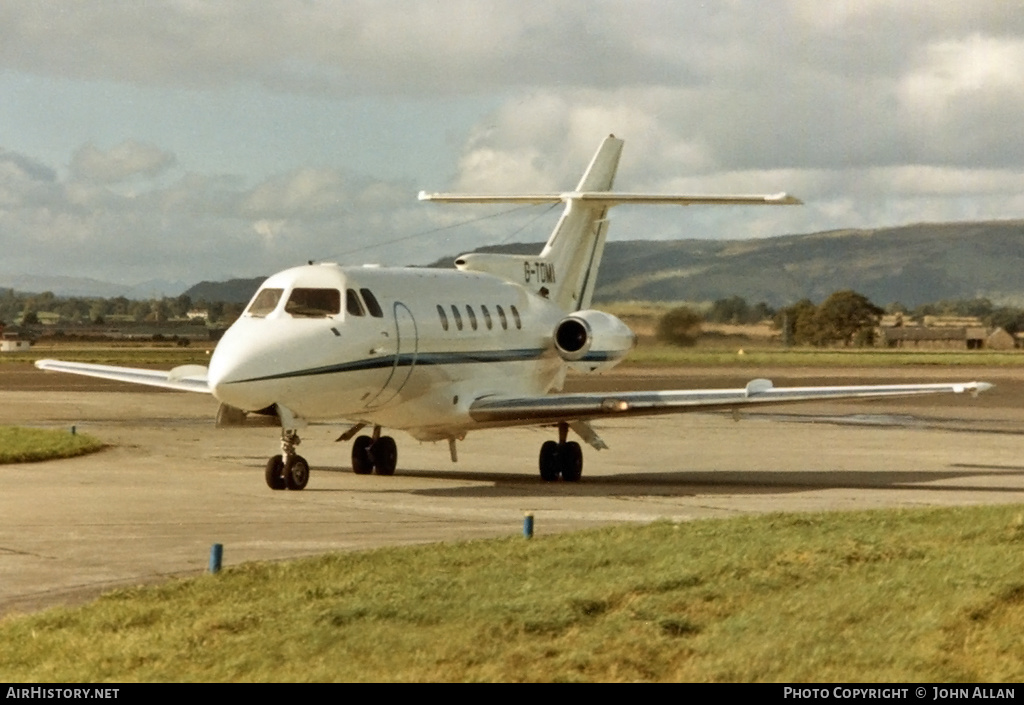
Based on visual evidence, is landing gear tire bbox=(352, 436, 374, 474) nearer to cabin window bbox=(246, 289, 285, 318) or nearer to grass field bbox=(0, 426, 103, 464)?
cabin window bbox=(246, 289, 285, 318)

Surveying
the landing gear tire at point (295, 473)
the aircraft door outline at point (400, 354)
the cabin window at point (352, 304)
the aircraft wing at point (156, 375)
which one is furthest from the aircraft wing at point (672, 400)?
the aircraft wing at point (156, 375)

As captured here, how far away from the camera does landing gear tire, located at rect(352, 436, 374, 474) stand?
25.5 m

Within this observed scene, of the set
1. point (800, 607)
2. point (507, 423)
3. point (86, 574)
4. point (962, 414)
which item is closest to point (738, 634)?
point (800, 607)

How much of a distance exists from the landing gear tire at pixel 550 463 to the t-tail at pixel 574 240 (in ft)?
14.8

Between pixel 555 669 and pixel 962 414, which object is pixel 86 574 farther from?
pixel 962 414

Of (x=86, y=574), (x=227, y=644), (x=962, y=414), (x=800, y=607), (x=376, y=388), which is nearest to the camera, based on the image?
(x=227, y=644)

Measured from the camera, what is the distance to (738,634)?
10.3 metres

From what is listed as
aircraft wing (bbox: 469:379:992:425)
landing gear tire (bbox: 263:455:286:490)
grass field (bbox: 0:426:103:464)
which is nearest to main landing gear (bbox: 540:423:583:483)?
aircraft wing (bbox: 469:379:992:425)

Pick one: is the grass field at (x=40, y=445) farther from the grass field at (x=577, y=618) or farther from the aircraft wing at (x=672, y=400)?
the grass field at (x=577, y=618)

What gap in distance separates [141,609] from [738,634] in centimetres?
435

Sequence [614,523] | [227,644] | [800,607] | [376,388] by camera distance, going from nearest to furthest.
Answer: [227,644] → [800,607] → [614,523] → [376,388]
